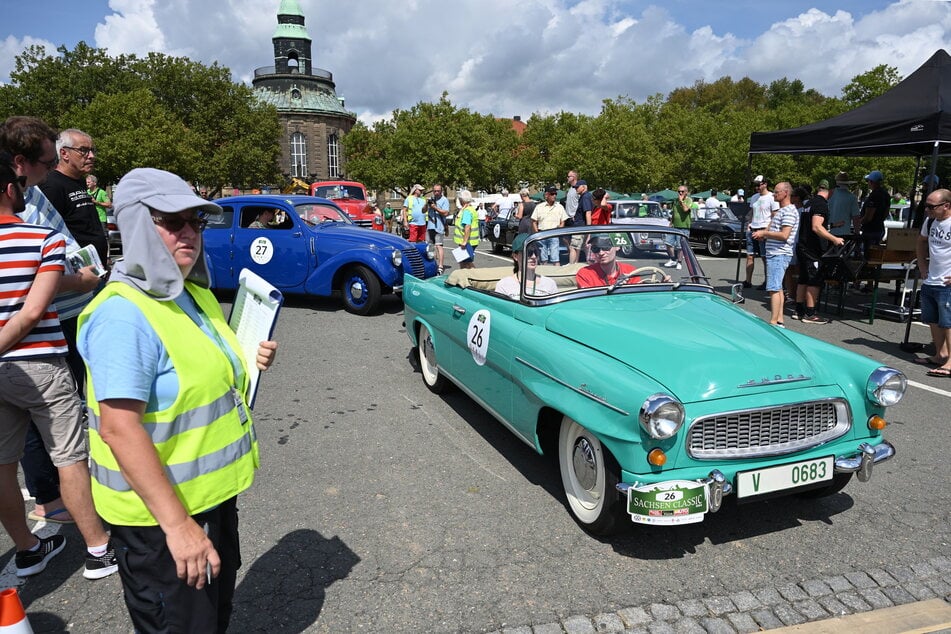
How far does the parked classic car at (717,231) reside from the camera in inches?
682

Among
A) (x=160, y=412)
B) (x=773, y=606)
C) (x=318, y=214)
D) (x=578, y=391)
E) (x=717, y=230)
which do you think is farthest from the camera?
(x=717, y=230)

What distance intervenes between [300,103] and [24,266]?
234ft

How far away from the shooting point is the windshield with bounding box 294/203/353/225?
9.89 m

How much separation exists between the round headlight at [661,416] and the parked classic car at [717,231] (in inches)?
608

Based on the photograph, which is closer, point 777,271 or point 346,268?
point 777,271

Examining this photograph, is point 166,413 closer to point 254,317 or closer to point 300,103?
point 254,317

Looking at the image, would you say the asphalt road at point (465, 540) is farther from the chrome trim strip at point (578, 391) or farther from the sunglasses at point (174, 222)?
the sunglasses at point (174, 222)

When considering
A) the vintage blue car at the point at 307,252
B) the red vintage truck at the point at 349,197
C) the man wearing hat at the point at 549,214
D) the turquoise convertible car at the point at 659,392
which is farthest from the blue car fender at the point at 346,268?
the red vintage truck at the point at 349,197

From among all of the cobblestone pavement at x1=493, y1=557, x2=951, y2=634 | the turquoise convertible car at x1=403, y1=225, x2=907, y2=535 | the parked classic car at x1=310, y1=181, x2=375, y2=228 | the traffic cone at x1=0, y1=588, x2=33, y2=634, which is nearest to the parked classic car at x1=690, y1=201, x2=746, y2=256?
the parked classic car at x1=310, y1=181, x2=375, y2=228

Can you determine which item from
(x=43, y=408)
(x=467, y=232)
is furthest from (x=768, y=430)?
(x=467, y=232)

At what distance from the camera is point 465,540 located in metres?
3.40

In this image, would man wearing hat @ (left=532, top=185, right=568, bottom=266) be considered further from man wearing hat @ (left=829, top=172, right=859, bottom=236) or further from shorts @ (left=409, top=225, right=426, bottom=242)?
man wearing hat @ (left=829, top=172, right=859, bottom=236)

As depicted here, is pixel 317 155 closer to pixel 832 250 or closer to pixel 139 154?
pixel 139 154

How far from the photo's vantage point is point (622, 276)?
173 inches
